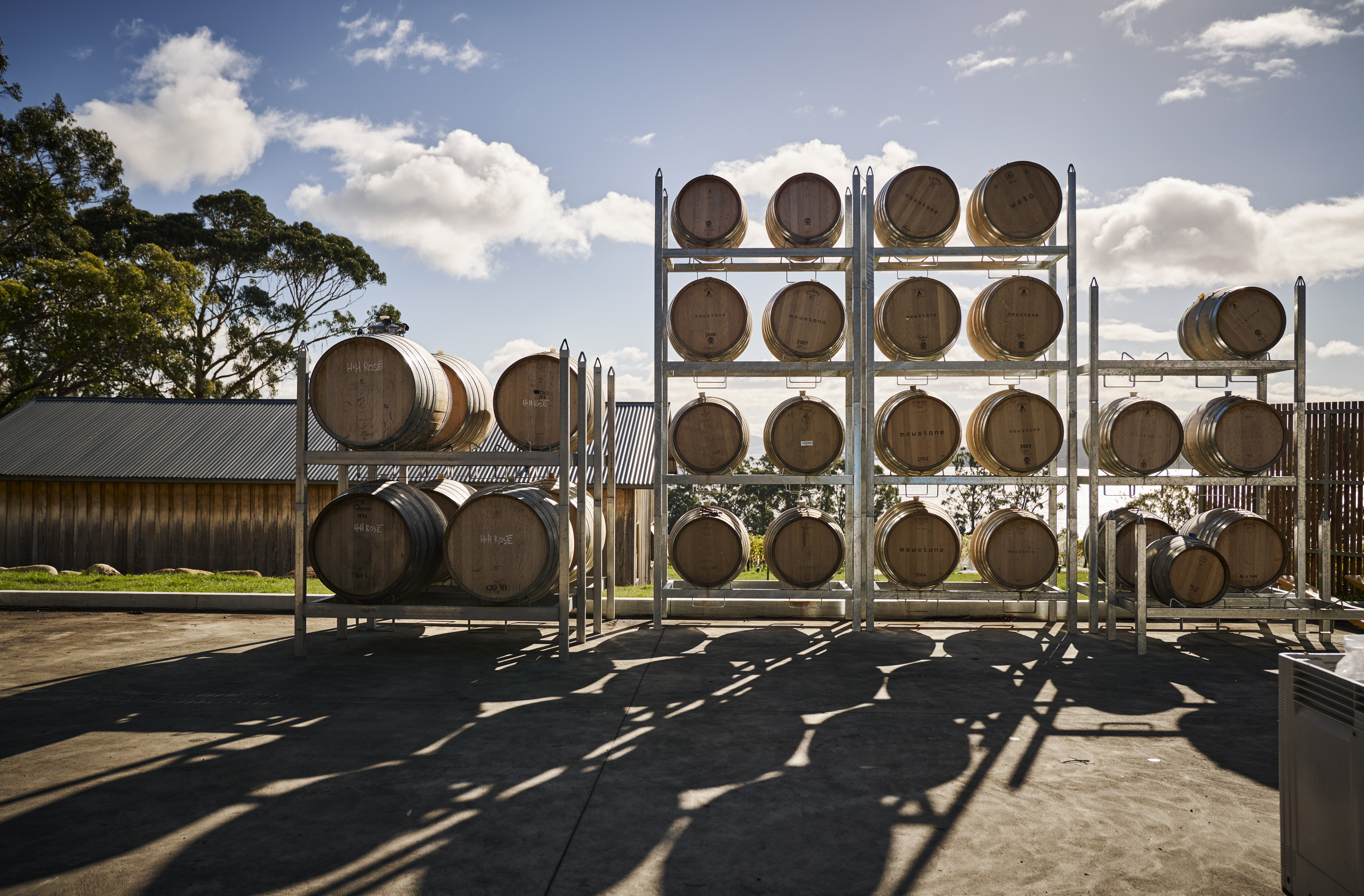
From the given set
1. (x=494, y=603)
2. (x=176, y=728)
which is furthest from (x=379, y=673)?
(x=176, y=728)

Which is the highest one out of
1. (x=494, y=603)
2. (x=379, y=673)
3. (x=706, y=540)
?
(x=706, y=540)

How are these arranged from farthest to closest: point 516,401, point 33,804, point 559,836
Answer: point 516,401 < point 33,804 < point 559,836

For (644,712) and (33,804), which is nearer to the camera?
(33,804)

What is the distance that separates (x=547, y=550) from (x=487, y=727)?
2.45m

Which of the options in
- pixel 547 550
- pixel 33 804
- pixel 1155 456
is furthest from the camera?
pixel 1155 456

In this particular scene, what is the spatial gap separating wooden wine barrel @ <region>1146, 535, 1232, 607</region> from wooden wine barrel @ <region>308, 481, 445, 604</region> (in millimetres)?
7547

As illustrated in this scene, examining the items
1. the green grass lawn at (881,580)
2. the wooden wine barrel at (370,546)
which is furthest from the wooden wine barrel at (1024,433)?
the wooden wine barrel at (370,546)

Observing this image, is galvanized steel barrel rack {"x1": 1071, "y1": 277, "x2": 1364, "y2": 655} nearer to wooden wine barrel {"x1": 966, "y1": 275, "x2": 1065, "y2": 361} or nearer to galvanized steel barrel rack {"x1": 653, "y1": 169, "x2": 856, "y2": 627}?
wooden wine barrel {"x1": 966, "y1": 275, "x2": 1065, "y2": 361}

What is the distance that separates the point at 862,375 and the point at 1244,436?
4.38 m

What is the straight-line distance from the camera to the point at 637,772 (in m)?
4.27

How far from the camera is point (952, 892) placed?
3.05 m

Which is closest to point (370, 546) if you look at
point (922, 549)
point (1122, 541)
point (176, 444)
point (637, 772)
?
point (637, 772)

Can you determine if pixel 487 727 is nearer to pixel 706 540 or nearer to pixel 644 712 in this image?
pixel 644 712

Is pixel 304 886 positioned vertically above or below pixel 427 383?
below
